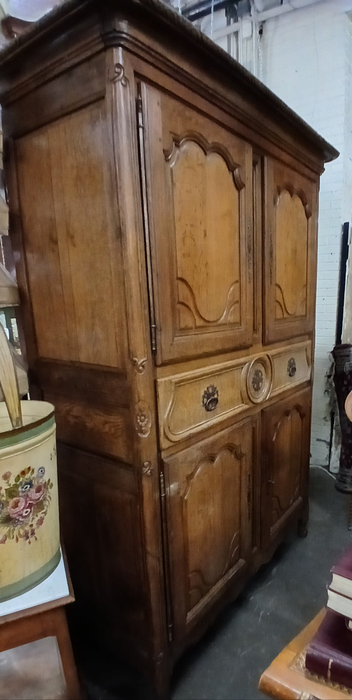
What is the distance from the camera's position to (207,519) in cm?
118

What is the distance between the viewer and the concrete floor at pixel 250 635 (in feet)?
3.76

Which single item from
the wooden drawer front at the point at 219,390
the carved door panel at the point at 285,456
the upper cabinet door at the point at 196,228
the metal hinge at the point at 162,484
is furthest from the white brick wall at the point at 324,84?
the metal hinge at the point at 162,484

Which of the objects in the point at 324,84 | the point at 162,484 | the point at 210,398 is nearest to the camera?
the point at 162,484

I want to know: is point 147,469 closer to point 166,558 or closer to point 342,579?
point 166,558

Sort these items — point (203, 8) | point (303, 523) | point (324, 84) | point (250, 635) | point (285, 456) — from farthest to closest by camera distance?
1. point (324, 84)
2. point (203, 8)
3. point (303, 523)
4. point (285, 456)
5. point (250, 635)

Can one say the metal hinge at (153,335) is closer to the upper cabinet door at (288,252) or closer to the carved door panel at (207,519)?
the carved door panel at (207,519)

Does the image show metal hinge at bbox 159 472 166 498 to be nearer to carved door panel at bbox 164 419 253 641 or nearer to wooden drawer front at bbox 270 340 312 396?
carved door panel at bbox 164 419 253 641

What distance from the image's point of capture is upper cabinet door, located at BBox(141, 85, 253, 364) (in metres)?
0.90

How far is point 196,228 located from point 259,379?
1.97 ft

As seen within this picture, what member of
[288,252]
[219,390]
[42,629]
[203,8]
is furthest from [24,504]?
[203,8]

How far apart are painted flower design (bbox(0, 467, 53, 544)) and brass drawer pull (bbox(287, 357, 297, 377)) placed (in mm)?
1053

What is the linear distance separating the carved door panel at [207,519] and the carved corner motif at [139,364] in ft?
0.87

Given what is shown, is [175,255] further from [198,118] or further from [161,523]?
[161,523]

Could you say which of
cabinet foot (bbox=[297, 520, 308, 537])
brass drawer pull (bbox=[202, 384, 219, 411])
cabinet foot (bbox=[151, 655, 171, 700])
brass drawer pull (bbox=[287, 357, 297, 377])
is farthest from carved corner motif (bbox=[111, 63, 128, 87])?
cabinet foot (bbox=[297, 520, 308, 537])
